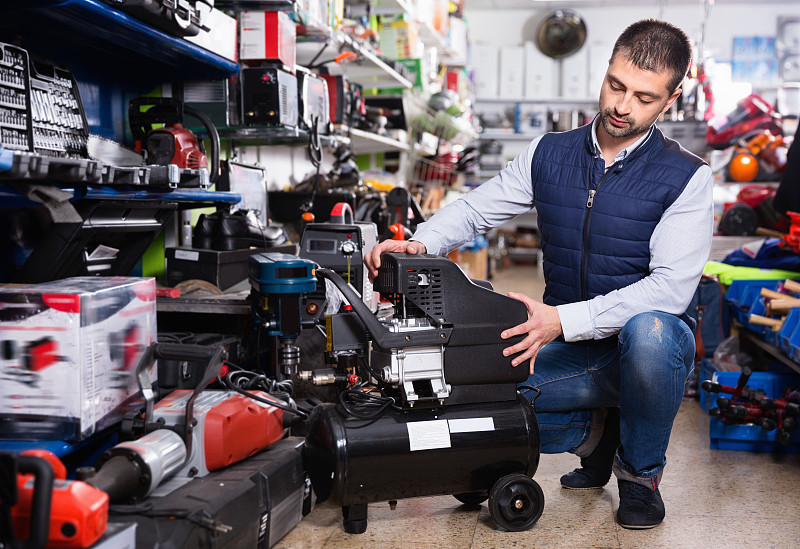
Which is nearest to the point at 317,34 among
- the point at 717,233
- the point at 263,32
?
the point at 263,32

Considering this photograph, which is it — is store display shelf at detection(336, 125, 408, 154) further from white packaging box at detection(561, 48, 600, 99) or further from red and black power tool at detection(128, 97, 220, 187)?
white packaging box at detection(561, 48, 600, 99)

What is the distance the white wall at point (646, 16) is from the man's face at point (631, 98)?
328 inches

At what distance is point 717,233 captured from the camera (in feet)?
16.8

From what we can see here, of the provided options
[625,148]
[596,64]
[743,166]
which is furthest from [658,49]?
[596,64]

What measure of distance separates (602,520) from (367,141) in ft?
10.8

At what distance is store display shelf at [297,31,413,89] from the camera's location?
3611 millimetres

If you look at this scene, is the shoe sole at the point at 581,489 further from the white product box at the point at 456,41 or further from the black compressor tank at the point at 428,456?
the white product box at the point at 456,41

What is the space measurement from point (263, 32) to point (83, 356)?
5.41 feet

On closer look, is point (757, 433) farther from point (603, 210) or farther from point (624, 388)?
point (603, 210)

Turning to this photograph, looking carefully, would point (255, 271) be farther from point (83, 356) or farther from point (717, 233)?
point (717, 233)

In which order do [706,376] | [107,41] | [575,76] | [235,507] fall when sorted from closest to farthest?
[235,507] → [107,41] → [706,376] → [575,76]

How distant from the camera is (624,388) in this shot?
80.4 inches

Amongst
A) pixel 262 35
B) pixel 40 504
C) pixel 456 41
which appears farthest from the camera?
pixel 456 41

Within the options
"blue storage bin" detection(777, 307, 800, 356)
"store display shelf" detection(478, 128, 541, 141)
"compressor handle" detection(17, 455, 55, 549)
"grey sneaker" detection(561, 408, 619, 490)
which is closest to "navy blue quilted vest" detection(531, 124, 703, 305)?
"grey sneaker" detection(561, 408, 619, 490)
